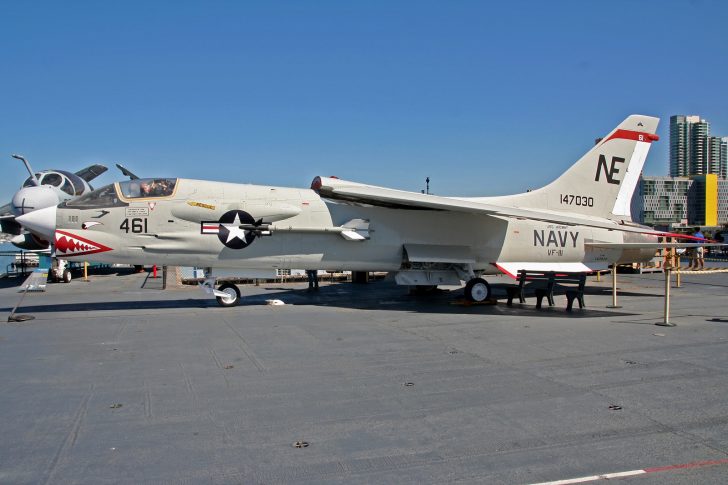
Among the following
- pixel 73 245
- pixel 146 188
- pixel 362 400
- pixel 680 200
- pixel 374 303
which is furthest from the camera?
pixel 680 200

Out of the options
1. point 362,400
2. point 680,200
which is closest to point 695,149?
point 680,200

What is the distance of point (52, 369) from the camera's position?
728 centimetres

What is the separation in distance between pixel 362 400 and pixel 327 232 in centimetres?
798

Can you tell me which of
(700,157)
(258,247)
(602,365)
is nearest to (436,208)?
(258,247)

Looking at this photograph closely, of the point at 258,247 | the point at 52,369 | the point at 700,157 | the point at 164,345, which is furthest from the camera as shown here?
the point at 700,157

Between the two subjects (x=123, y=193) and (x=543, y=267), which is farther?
(x=543, y=267)

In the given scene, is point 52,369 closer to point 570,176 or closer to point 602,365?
point 602,365

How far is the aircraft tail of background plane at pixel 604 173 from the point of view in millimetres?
16594

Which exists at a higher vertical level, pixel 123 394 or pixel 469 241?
pixel 469 241

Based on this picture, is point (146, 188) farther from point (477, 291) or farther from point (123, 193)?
point (477, 291)

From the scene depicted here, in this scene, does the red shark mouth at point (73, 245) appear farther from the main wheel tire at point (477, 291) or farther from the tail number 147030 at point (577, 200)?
the tail number 147030 at point (577, 200)

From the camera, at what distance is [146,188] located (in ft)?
42.4

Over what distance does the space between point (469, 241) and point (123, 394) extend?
410 inches

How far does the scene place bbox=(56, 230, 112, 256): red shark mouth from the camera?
12.3 m
